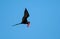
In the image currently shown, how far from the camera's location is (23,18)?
5988mm

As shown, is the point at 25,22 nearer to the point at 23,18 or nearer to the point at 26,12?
the point at 23,18

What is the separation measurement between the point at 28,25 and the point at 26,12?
1.03m

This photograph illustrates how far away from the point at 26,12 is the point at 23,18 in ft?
2.82

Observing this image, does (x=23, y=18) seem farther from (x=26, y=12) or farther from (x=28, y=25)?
(x=26, y=12)

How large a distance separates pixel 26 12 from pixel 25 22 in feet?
3.19

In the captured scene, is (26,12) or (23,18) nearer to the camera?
(26,12)

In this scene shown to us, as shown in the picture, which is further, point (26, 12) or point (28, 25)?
point (28, 25)

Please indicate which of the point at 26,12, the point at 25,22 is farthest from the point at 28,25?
the point at 26,12

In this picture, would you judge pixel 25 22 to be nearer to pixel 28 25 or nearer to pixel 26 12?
pixel 28 25

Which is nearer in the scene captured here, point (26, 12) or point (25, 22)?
point (26, 12)

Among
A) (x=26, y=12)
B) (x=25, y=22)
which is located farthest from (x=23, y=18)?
(x=26, y=12)

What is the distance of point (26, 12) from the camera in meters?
5.18
